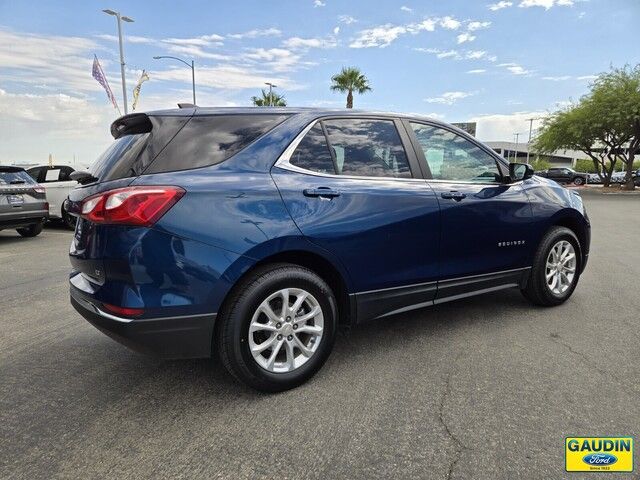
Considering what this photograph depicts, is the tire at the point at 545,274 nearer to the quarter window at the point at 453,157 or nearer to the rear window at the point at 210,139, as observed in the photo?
the quarter window at the point at 453,157

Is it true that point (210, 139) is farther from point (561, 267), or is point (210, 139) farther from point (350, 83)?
point (350, 83)

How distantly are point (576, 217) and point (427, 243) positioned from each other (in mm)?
2145

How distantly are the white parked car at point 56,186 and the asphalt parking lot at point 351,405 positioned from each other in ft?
24.7

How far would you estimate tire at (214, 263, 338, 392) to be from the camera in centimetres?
261

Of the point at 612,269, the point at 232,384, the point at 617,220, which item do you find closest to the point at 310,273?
the point at 232,384

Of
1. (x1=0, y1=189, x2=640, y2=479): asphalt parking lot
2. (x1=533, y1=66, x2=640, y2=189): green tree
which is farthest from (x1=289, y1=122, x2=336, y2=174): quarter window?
(x1=533, y1=66, x2=640, y2=189): green tree

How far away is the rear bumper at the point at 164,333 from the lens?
8.04 feet

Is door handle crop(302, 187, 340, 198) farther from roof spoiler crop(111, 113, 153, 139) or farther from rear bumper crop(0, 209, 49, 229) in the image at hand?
rear bumper crop(0, 209, 49, 229)

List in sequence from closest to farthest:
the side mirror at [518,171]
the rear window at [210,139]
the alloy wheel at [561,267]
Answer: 1. the rear window at [210,139]
2. the side mirror at [518,171]
3. the alloy wheel at [561,267]

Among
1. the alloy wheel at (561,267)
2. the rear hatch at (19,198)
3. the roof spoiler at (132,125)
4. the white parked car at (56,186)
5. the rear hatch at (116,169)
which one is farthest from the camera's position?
the white parked car at (56,186)

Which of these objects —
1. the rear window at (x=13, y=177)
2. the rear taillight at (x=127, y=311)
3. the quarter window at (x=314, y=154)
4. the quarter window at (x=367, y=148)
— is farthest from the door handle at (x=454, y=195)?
the rear window at (x=13, y=177)

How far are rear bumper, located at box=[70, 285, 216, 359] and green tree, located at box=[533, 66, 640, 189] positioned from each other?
101 feet

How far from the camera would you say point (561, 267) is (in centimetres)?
448

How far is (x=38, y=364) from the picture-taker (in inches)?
129
